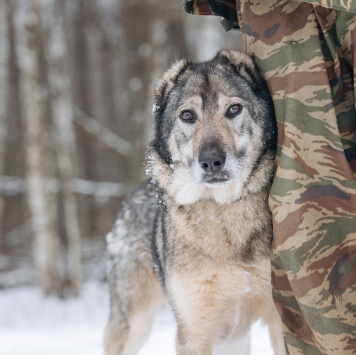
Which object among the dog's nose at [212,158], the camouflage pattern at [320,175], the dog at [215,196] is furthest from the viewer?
the dog at [215,196]

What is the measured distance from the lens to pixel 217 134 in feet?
10.3

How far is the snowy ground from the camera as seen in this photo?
5363 mm

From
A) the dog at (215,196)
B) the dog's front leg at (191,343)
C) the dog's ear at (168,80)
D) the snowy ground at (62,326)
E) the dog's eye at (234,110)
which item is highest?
the dog's ear at (168,80)

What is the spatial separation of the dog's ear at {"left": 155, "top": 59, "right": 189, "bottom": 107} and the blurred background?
17.4 ft

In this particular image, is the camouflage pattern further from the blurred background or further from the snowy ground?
the blurred background

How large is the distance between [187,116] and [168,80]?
38cm

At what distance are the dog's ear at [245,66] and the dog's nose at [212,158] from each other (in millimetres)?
451

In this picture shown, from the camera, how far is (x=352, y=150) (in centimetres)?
286

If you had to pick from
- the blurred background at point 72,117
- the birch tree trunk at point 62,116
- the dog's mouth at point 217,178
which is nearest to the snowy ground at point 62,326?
the blurred background at point 72,117

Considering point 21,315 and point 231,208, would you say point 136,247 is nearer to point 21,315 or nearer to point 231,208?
point 231,208

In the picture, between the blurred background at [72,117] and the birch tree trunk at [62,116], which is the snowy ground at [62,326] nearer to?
the blurred background at [72,117]

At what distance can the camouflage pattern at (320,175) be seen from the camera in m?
2.79

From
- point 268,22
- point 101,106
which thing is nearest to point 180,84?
point 268,22

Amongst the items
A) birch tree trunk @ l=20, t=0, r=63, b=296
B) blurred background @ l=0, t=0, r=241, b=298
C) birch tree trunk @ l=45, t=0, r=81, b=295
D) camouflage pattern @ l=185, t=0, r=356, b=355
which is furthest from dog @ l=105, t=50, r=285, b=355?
birch tree trunk @ l=45, t=0, r=81, b=295
